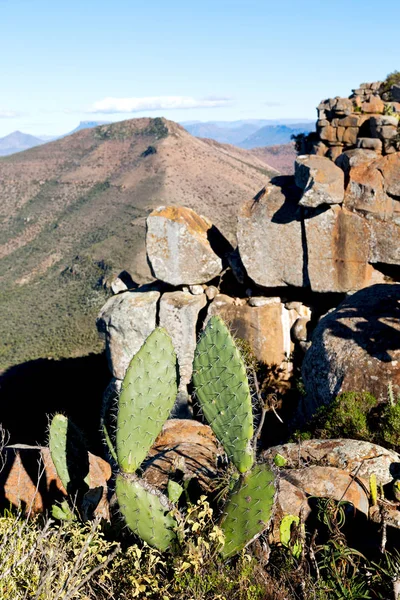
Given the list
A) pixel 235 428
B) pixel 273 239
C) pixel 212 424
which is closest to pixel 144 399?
pixel 212 424

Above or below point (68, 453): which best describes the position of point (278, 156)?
below

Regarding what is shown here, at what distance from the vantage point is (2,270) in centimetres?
4853

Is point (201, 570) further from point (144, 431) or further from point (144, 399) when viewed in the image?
point (144, 399)

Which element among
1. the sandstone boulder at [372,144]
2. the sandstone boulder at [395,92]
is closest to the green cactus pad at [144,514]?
the sandstone boulder at [372,144]

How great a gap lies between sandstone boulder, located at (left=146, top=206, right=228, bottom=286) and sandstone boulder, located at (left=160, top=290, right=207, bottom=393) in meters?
0.59

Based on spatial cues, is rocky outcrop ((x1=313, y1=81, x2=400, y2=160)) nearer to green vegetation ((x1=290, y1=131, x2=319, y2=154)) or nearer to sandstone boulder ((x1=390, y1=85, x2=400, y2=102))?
green vegetation ((x1=290, y1=131, x2=319, y2=154))

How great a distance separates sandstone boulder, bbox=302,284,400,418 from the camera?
29.9 feet

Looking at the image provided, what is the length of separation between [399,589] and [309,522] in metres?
1.27

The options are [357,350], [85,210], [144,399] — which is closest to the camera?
[144,399]

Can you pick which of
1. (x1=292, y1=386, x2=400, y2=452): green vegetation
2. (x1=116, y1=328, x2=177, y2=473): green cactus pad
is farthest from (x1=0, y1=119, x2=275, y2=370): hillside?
(x1=116, y1=328, x2=177, y2=473): green cactus pad

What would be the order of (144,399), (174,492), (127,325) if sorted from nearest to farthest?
(144,399), (174,492), (127,325)

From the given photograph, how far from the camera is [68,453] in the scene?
6.14 m

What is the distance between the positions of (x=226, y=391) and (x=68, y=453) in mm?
2382

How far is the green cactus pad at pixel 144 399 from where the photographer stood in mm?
4723
